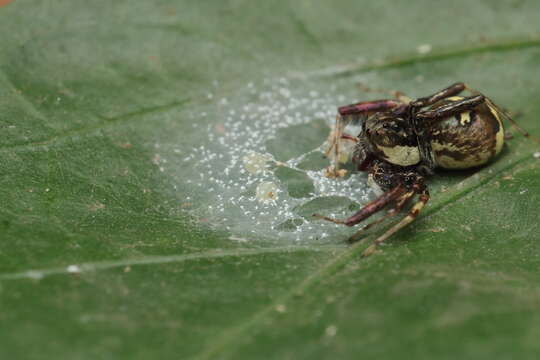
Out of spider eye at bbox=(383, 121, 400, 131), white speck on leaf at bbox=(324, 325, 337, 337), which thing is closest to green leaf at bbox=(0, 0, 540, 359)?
white speck on leaf at bbox=(324, 325, 337, 337)

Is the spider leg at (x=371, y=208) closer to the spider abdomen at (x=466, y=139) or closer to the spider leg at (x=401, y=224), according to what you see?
the spider leg at (x=401, y=224)

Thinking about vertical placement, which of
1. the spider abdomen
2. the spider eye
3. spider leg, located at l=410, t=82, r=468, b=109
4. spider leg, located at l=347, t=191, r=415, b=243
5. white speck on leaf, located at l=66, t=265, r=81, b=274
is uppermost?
spider leg, located at l=410, t=82, r=468, b=109

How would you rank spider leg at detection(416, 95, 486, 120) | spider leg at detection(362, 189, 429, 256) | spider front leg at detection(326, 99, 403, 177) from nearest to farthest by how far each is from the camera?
spider leg at detection(362, 189, 429, 256) < spider leg at detection(416, 95, 486, 120) < spider front leg at detection(326, 99, 403, 177)

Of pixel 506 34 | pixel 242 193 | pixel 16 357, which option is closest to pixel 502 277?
pixel 242 193

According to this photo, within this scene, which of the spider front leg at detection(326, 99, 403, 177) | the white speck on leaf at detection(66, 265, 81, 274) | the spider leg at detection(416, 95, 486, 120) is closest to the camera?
the white speck on leaf at detection(66, 265, 81, 274)

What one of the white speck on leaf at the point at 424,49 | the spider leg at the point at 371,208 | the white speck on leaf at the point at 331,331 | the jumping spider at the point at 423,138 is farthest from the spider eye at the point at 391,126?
the white speck on leaf at the point at 331,331

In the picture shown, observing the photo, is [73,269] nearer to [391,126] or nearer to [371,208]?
[371,208]

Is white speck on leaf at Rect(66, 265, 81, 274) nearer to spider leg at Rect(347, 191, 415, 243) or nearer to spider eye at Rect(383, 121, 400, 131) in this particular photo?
spider leg at Rect(347, 191, 415, 243)
